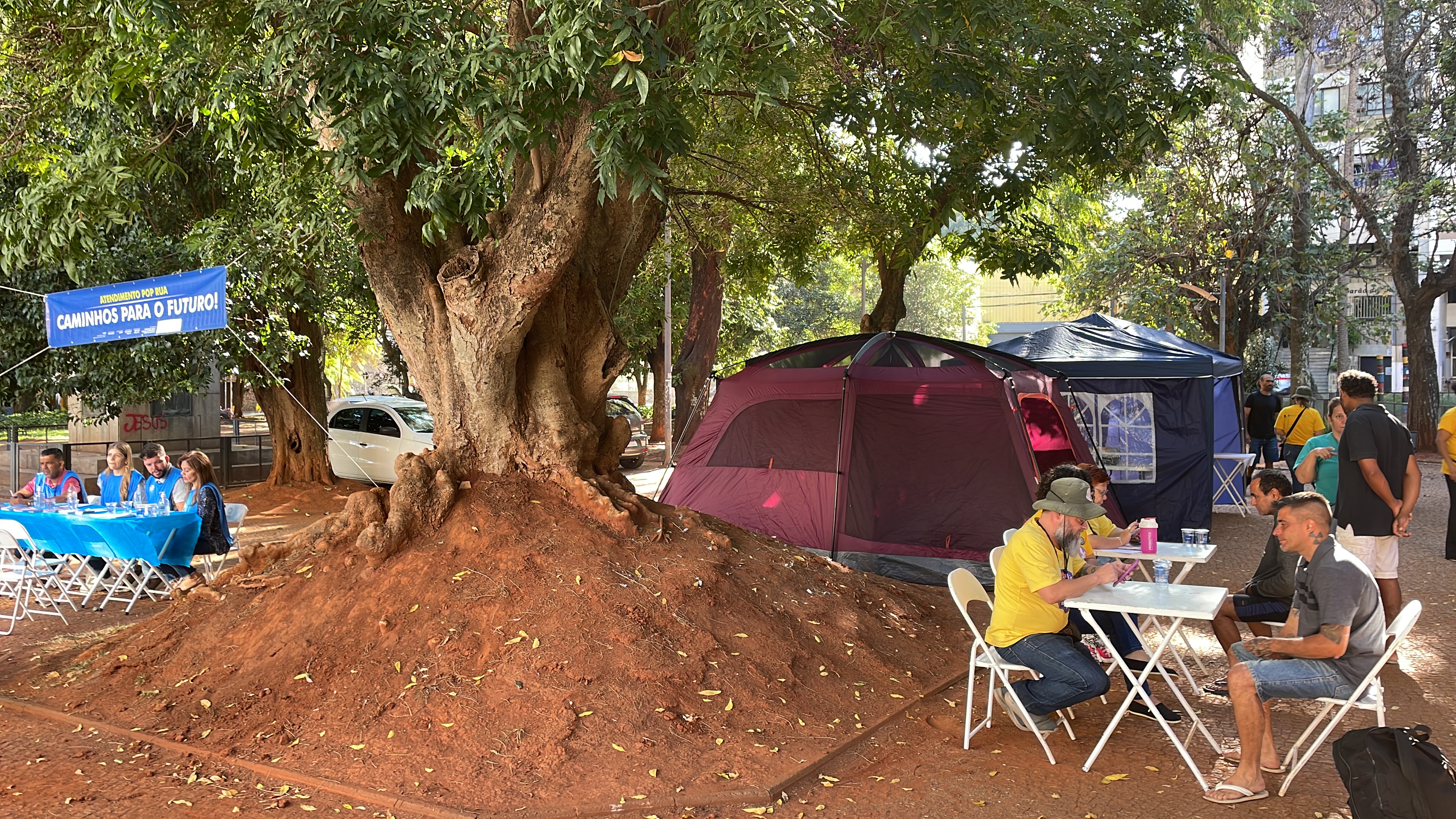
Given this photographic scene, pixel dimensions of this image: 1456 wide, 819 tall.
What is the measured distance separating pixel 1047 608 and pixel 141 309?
6.74 meters

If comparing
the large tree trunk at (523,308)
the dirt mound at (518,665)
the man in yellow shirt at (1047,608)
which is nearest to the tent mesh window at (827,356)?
the large tree trunk at (523,308)

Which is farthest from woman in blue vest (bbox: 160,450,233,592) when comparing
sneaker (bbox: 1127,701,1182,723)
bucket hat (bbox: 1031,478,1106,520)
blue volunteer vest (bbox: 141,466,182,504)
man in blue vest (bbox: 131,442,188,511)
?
sneaker (bbox: 1127,701,1182,723)

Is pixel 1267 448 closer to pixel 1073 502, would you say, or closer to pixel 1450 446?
pixel 1450 446

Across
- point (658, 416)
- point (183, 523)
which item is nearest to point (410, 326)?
point (183, 523)

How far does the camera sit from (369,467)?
15953 millimetres

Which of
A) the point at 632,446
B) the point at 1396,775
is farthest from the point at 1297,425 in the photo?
the point at 632,446

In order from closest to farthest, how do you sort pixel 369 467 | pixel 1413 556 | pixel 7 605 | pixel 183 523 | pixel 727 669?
pixel 727 669 → pixel 183 523 → pixel 7 605 → pixel 1413 556 → pixel 369 467

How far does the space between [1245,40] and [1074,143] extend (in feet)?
37.6

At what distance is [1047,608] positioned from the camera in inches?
194

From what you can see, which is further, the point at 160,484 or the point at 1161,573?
the point at 160,484

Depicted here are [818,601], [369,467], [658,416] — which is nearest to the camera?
[818,601]

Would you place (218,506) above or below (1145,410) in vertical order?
below

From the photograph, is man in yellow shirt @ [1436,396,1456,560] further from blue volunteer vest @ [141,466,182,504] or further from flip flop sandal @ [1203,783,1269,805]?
blue volunteer vest @ [141,466,182,504]

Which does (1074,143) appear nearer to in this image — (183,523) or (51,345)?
(183,523)
